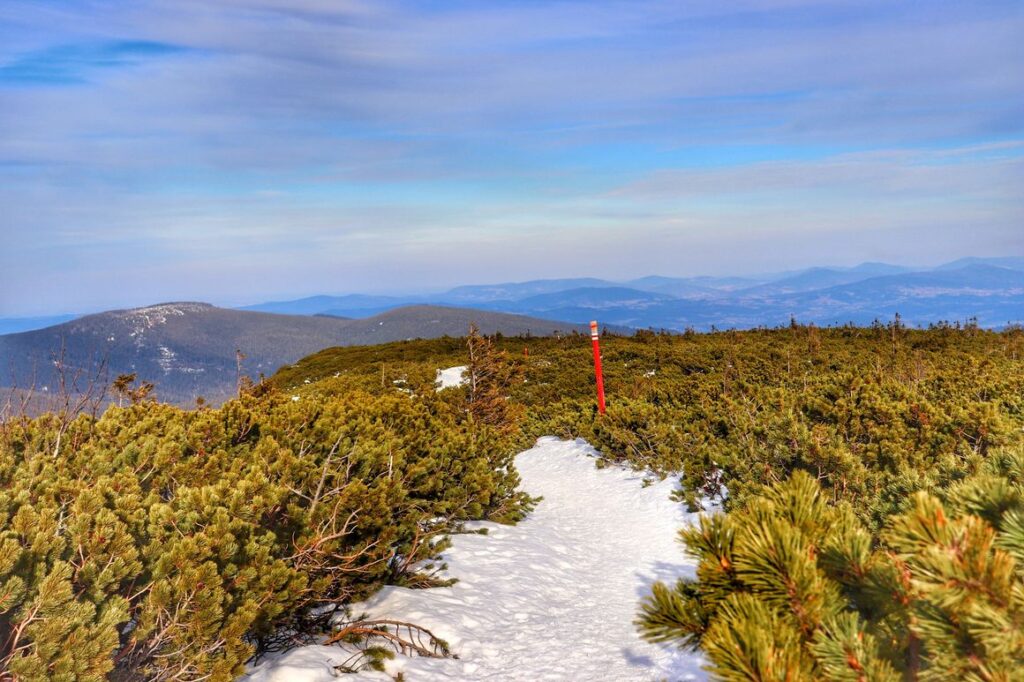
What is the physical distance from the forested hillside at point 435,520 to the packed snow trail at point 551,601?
1.09 ft

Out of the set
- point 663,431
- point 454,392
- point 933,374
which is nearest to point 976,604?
point 663,431

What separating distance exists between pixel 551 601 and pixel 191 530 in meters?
3.49

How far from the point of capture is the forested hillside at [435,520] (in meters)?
1.78

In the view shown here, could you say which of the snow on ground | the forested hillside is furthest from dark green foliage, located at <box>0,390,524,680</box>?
the snow on ground

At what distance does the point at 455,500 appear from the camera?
6.98 m

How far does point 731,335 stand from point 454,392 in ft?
62.7

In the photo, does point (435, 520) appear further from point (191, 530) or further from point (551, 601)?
point (191, 530)

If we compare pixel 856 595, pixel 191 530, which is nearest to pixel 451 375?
→ pixel 191 530

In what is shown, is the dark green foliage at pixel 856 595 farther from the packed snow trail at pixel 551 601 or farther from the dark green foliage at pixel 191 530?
the dark green foliage at pixel 191 530

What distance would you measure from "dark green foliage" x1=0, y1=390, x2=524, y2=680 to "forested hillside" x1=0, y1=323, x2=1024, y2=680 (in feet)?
0.05

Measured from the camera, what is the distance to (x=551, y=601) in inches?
229

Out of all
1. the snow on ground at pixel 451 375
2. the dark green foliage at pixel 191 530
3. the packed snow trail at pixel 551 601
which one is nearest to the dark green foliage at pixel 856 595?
the packed snow trail at pixel 551 601

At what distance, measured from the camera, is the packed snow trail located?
4219mm

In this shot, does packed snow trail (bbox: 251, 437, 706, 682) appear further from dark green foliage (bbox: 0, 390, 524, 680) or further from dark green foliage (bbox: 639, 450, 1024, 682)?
dark green foliage (bbox: 639, 450, 1024, 682)
